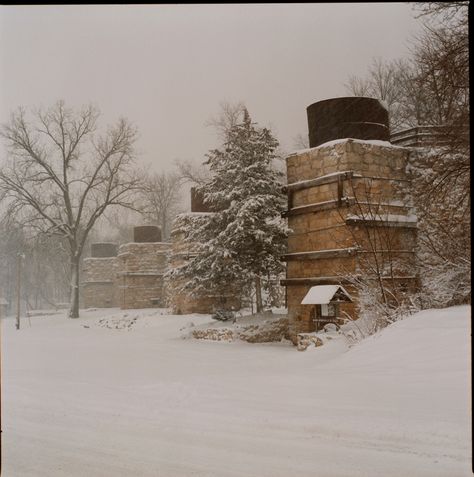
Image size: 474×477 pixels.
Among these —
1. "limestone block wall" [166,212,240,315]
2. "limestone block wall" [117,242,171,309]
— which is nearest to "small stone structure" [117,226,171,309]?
"limestone block wall" [117,242,171,309]

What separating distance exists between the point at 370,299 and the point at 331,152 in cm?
399

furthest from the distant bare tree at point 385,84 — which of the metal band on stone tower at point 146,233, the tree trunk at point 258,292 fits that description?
the metal band on stone tower at point 146,233

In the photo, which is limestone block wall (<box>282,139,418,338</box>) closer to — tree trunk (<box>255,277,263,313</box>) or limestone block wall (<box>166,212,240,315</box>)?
tree trunk (<box>255,277,263,313</box>)

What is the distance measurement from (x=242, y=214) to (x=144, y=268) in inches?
480

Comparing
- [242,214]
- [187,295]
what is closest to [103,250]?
[187,295]

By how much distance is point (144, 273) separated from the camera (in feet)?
80.8

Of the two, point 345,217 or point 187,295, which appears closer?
point 345,217

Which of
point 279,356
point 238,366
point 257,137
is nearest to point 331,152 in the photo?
point 257,137

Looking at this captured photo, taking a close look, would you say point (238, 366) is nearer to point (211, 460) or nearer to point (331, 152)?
point (211, 460)

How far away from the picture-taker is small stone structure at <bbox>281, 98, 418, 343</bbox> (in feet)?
36.3

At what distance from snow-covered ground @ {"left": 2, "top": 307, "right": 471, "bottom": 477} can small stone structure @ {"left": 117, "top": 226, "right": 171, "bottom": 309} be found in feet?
53.8

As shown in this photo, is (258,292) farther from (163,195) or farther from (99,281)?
(99,281)

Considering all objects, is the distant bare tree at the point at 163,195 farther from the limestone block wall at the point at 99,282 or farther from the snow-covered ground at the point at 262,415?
the snow-covered ground at the point at 262,415

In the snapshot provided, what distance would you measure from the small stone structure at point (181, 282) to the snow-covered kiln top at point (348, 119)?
4.58 m
